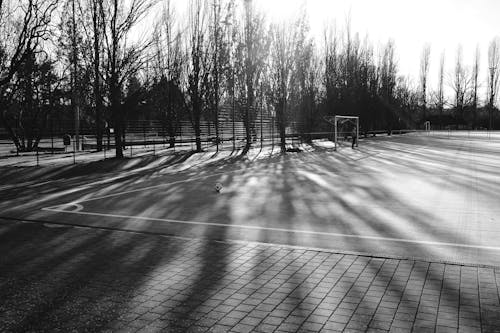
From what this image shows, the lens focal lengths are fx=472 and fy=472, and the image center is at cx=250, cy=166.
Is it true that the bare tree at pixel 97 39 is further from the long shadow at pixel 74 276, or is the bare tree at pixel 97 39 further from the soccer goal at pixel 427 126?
the soccer goal at pixel 427 126

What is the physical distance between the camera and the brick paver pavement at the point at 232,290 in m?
4.37

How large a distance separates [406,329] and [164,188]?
10.8 metres

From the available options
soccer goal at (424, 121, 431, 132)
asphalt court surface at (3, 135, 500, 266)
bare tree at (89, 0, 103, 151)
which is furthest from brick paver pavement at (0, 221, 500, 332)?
soccer goal at (424, 121, 431, 132)

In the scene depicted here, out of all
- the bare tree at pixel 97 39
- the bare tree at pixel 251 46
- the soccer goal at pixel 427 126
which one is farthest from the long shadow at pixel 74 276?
the soccer goal at pixel 427 126

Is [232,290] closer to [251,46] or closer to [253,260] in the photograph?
[253,260]

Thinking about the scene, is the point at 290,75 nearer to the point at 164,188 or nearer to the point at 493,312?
the point at 164,188

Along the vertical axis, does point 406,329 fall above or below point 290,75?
below

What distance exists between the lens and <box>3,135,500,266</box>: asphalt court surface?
299 inches

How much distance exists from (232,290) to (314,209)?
214 inches

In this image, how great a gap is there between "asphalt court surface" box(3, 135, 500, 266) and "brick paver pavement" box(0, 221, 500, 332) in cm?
95

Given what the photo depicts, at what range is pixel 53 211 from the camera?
10.4 meters

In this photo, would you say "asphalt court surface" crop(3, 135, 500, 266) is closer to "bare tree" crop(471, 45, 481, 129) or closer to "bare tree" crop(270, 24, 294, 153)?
"bare tree" crop(270, 24, 294, 153)

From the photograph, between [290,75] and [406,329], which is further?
[290,75]

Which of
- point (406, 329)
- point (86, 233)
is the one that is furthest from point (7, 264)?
point (406, 329)
